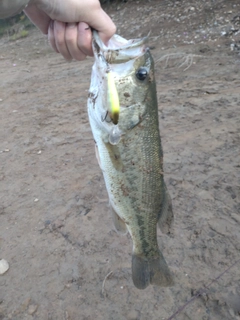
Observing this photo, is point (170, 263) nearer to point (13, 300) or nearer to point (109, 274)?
point (109, 274)

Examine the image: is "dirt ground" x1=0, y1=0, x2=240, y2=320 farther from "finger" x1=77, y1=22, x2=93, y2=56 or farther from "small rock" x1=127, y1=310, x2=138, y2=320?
"finger" x1=77, y1=22, x2=93, y2=56

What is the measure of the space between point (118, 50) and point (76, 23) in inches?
11.8

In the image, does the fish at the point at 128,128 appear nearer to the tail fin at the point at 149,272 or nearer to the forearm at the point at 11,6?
the tail fin at the point at 149,272

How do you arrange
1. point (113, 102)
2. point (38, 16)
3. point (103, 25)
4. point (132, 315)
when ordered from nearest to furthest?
point (113, 102) → point (103, 25) → point (38, 16) → point (132, 315)

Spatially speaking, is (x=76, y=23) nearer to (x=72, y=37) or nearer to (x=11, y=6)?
(x=72, y=37)

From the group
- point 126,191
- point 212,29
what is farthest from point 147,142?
point 212,29

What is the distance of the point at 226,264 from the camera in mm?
2852

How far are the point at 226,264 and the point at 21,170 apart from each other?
2831 millimetres

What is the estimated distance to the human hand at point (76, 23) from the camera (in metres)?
1.88

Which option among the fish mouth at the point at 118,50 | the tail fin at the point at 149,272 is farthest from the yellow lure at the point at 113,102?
the tail fin at the point at 149,272

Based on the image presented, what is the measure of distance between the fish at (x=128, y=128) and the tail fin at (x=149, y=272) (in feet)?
0.70

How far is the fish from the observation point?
1880 millimetres

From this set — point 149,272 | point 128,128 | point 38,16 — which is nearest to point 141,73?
point 128,128

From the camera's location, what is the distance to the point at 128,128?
6.33 ft
